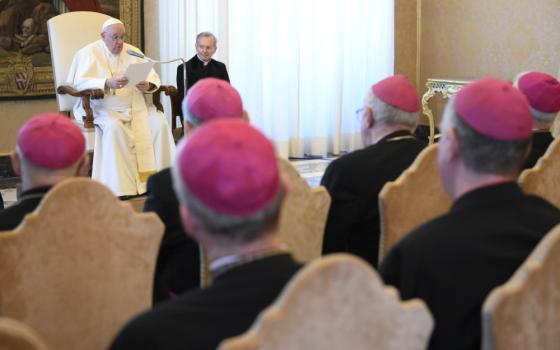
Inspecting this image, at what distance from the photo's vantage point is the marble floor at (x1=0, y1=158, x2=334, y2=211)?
6.87 metres

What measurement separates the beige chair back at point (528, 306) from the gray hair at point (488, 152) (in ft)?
1.60

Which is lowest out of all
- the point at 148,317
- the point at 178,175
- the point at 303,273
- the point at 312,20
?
the point at 148,317

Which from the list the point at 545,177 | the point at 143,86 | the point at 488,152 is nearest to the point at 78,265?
the point at 488,152

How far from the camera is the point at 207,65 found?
821cm

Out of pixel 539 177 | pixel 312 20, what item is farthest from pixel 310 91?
pixel 539 177

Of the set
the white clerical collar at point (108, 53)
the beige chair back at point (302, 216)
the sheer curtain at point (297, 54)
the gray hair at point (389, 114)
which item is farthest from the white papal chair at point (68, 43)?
the beige chair back at point (302, 216)

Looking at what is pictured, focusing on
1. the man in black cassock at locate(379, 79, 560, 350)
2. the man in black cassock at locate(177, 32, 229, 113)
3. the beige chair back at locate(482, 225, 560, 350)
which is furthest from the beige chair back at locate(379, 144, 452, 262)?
the man in black cassock at locate(177, 32, 229, 113)

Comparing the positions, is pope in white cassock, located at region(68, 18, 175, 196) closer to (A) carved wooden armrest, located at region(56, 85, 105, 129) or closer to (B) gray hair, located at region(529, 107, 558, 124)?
(A) carved wooden armrest, located at region(56, 85, 105, 129)

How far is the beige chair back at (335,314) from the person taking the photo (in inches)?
48.1

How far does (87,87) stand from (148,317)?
5.72 m

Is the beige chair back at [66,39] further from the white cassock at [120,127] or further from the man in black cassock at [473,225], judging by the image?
the man in black cassock at [473,225]

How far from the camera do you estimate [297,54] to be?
9984mm

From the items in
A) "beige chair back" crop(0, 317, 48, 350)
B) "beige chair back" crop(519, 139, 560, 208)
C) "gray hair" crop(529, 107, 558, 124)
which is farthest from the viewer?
"gray hair" crop(529, 107, 558, 124)

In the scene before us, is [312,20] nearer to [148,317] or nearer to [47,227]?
[47,227]
